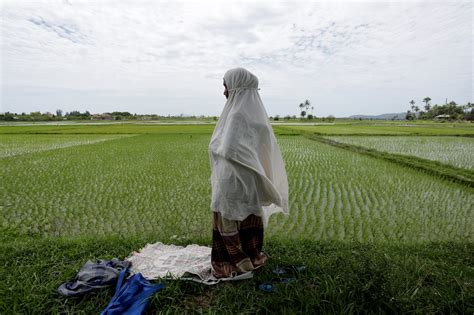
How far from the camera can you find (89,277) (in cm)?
222

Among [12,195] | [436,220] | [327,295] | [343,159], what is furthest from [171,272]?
[343,159]

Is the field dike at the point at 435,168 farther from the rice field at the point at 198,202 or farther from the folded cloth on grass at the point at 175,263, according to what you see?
the folded cloth on grass at the point at 175,263

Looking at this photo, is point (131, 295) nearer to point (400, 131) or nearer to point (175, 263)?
point (175, 263)

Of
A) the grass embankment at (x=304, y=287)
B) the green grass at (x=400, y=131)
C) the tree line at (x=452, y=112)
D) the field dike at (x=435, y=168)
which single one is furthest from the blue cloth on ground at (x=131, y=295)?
the tree line at (x=452, y=112)

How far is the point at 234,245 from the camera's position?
231 cm

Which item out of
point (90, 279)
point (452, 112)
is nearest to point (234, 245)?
point (90, 279)

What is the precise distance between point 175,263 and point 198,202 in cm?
244

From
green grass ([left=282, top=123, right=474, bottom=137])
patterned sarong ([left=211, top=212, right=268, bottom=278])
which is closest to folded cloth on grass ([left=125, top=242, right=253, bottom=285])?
patterned sarong ([left=211, top=212, right=268, bottom=278])

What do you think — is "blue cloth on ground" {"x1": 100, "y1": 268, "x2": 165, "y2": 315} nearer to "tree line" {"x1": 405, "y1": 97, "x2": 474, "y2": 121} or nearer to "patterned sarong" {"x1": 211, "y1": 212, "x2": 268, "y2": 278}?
"patterned sarong" {"x1": 211, "y1": 212, "x2": 268, "y2": 278}

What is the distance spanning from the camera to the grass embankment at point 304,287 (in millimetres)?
1956

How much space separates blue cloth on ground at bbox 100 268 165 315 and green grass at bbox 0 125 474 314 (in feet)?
0.33

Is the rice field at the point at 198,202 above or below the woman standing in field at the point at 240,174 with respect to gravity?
below

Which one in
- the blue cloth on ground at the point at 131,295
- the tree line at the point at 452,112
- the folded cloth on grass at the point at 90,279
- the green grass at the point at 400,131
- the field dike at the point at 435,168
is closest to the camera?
the blue cloth on ground at the point at 131,295

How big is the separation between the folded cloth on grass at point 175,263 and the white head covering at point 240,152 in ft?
1.97
